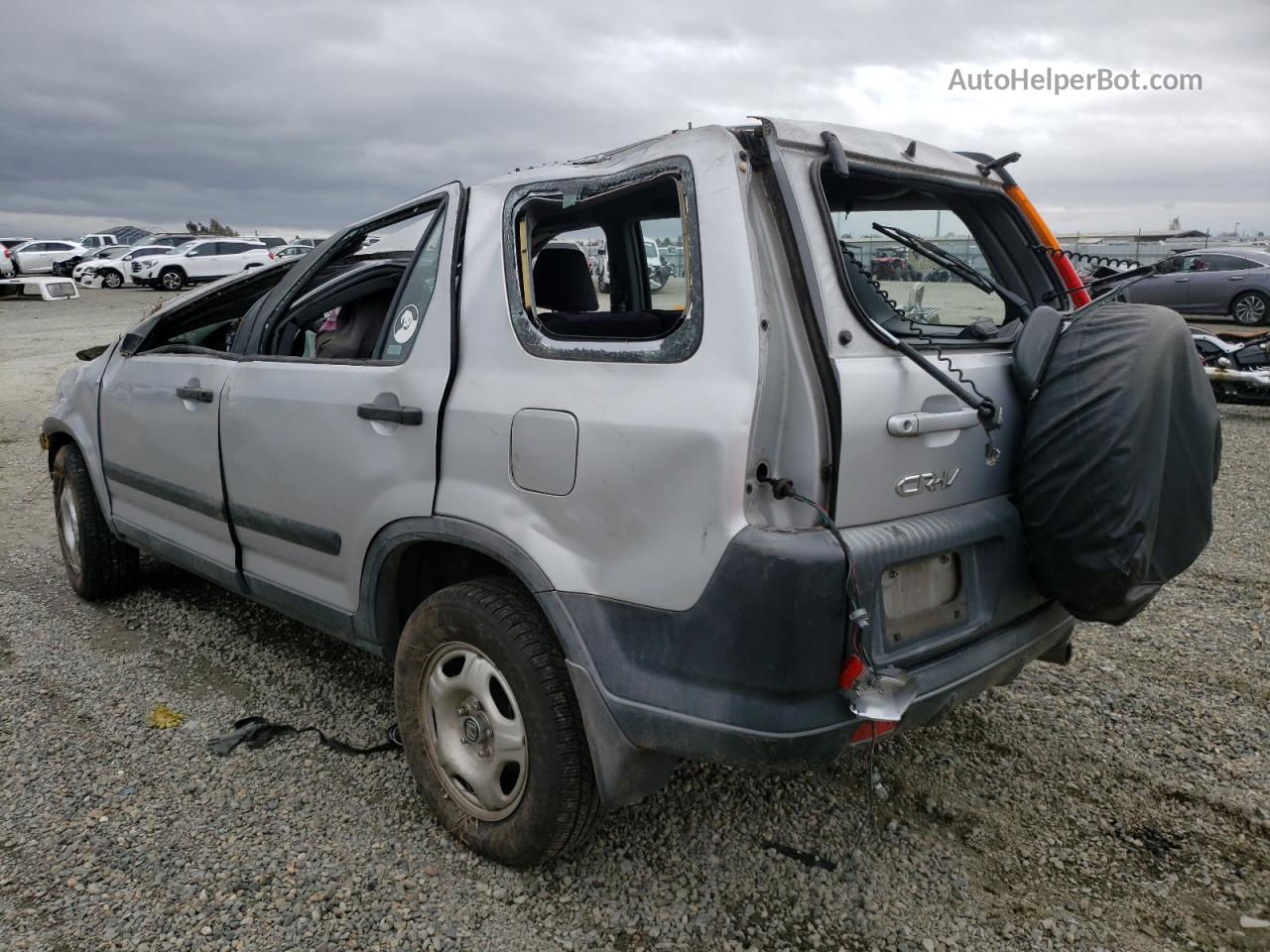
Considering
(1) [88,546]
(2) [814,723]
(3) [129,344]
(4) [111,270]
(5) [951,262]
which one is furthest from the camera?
(4) [111,270]

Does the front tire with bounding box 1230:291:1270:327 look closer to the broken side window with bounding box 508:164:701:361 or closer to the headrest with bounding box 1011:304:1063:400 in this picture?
the broken side window with bounding box 508:164:701:361

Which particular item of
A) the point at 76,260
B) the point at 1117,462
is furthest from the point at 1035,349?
the point at 76,260

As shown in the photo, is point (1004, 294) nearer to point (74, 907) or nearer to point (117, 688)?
point (74, 907)

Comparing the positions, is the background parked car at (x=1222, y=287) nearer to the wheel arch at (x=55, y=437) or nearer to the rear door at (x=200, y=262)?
the wheel arch at (x=55, y=437)

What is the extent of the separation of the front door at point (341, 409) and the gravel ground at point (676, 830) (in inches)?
25.2

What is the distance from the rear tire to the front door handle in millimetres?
1225

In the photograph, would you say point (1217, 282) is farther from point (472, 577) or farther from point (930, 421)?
point (472, 577)

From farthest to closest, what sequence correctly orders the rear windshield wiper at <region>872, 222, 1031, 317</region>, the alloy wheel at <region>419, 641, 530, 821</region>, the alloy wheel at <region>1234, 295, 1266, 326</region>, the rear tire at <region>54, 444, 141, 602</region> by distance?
1. the alloy wheel at <region>1234, 295, 1266, 326</region>
2. the rear tire at <region>54, 444, 141, 602</region>
3. the rear windshield wiper at <region>872, 222, 1031, 317</region>
4. the alloy wheel at <region>419, 641, 530, 821</region>

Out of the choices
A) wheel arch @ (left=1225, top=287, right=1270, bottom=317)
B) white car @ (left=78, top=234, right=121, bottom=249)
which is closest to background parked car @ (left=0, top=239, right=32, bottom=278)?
white car @ (left=78, top=234, right=121, bottom=249)

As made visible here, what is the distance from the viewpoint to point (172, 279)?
1220 inches

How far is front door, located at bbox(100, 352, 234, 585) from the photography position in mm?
3410

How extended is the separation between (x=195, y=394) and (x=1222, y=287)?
18.3 meters

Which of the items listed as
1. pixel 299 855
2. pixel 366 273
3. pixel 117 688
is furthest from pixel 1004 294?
pixel 117 688

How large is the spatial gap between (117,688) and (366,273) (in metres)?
1.87
